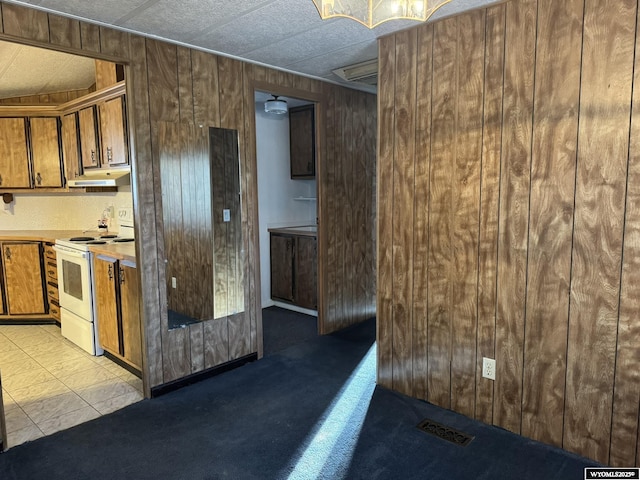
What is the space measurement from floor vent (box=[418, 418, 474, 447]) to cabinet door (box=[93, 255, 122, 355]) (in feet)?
7.84

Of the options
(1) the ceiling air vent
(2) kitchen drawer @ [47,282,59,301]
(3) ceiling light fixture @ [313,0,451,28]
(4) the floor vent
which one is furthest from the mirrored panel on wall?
(2) kitchen drawer @ [47,282,59,301]

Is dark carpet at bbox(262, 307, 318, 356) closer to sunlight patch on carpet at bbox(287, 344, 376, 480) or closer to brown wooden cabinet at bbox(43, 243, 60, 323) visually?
sunlight patch on carpet at bbox(287, 344, 376, 480)

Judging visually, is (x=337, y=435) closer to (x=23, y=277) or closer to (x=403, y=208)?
(x=403, y=208)

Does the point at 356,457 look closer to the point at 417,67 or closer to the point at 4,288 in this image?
the point at 417,67

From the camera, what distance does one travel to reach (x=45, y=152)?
451 cm

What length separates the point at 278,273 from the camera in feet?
16.4

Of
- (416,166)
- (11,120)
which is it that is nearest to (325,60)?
(416,166)

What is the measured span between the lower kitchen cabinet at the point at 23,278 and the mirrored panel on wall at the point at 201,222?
7.75 ft

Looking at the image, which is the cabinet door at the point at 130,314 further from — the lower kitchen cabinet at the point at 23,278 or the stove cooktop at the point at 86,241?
the lower kitchen cabinet at the point at 23,278

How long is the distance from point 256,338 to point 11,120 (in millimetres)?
3594

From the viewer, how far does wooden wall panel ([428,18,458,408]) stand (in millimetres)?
2537

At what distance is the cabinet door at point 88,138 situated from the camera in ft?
12.7

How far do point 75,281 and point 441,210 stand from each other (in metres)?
3.18

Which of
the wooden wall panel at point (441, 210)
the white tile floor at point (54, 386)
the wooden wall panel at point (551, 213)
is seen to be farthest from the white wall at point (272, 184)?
the wooden wall panel at point (551, 213)
